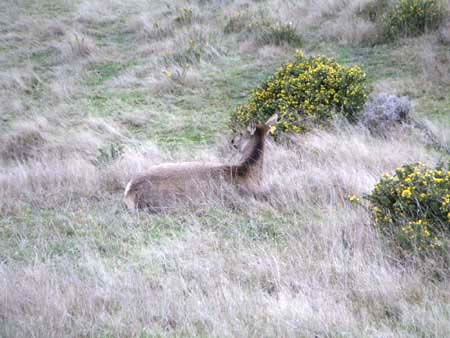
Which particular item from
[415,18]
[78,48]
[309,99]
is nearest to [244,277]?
[309,99]

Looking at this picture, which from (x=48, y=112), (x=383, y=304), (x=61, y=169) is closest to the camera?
(x=383, y=304)

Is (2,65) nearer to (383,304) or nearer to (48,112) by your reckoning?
(48,112)

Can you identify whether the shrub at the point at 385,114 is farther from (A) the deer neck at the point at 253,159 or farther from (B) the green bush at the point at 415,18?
(B) the green bush at the point at 415,18

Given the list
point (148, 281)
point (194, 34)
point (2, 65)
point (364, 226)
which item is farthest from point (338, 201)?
point (2, 65)

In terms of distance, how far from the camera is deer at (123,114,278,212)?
557cm

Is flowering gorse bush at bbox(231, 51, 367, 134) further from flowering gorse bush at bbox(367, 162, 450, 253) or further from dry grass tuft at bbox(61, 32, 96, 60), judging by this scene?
dry grass tuft at bbox(61, 32, 96, 60)

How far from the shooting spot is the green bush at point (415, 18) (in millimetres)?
11164

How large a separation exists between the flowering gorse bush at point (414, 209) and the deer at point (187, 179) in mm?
1482

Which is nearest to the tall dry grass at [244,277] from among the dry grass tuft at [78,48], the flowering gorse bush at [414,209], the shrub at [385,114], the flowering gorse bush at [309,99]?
the flowering gorse bush at [414,209]

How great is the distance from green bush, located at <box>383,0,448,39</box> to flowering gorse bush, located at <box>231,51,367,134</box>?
3.24 metres

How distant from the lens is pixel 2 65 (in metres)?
14.7

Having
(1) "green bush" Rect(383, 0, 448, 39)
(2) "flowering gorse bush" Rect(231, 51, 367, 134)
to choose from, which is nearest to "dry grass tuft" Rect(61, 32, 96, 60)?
(2) "flowering gorse bush" Rect(231, 51, 367, 134)

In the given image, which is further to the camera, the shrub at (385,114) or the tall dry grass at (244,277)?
the shrub at (385,114)

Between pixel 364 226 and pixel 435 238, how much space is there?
0.68 meters
